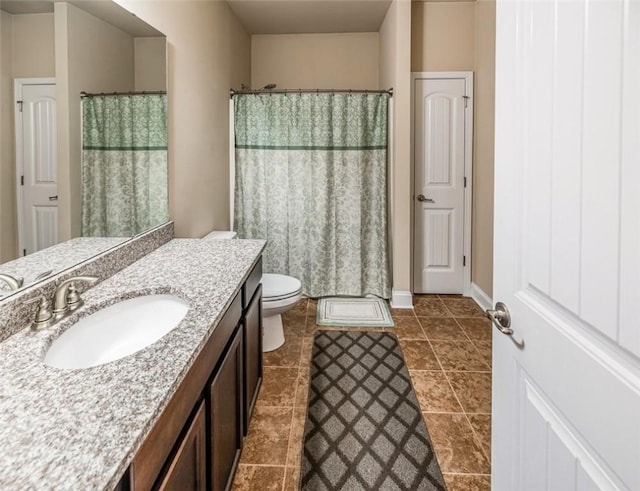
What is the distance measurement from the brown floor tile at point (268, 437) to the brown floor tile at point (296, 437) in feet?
0.06

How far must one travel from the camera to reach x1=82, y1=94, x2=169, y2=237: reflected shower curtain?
4.82ft

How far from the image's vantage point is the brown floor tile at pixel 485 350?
245 centimetres

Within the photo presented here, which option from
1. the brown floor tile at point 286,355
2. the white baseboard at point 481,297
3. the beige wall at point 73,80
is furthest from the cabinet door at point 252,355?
the white baseboard at point 481,297

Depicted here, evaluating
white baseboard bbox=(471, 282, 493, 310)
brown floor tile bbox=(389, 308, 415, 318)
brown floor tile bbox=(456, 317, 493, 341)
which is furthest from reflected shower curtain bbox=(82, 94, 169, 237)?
white baseboard bbox=(471, 282, 493, 310)

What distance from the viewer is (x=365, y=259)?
3.51 m

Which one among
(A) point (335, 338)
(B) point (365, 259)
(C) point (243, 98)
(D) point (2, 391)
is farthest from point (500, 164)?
(C) point (243, 98)

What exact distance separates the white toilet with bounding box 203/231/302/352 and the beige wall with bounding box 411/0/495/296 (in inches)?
67.1

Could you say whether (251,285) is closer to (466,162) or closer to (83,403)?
(83,403)

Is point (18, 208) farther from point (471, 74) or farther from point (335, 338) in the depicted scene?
point (471, 74)

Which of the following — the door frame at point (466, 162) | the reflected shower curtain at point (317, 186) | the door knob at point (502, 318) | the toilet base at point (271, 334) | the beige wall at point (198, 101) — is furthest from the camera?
the door frame at point (466, 162)

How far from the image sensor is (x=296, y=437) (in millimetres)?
1756

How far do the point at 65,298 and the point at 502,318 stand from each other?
3.94 ft

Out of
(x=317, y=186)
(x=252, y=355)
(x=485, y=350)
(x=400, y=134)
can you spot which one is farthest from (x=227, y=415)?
(x=400, y=134)

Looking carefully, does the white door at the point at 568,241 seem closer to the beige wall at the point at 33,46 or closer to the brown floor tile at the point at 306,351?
the beige wall at the point at 33,46
